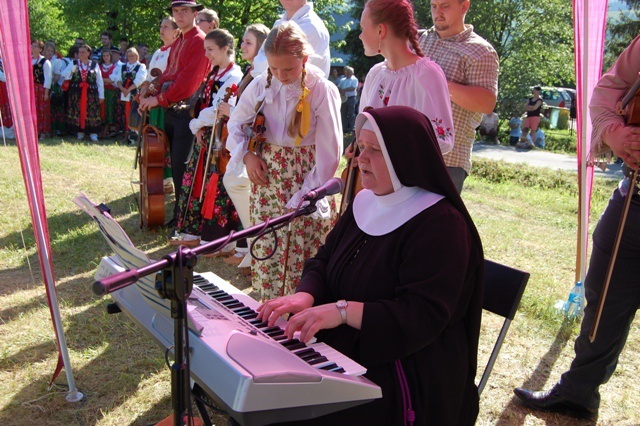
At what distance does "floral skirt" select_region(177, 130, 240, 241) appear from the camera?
581cm

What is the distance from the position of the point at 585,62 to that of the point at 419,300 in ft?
7.95

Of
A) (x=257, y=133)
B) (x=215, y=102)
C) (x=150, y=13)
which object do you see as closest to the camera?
(x=257, y=133)

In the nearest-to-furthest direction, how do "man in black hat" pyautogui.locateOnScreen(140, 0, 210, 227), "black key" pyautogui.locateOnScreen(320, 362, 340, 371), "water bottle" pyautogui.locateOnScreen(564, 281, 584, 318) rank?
"black key" pyautogui.locateOnScreen(320, 362, 340, 371) < "water bottle" pyautogui.locateOnScreen(564, 281, 584, 318) < "man in black hat" pyautogui.locateOnScreen(140, 0, 210, 227)

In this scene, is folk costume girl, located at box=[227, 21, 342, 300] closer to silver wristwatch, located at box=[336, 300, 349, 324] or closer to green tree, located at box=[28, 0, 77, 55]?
silver wristwatch, located at box=[336, 300, 349, 324]

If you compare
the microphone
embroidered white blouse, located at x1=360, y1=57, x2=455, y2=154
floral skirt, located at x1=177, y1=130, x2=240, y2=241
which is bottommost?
floral skirt, located at x1=177, y1=130, x2=240, y2=241

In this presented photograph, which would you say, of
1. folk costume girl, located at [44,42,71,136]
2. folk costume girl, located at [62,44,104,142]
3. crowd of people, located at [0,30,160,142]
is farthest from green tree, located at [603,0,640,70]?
folk costume girl, located at [44,42,71,136]

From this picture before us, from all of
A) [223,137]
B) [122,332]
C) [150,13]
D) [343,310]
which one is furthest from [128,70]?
[343,310]

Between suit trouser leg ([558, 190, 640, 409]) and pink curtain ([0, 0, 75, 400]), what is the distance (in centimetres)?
270

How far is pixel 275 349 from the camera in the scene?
1981 mm

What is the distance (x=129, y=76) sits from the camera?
1373 cm

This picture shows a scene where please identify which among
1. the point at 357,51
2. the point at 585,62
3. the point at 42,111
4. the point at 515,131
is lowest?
the point at 515,131

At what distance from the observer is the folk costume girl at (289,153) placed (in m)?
3.82

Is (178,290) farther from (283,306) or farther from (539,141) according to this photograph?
(539,141)

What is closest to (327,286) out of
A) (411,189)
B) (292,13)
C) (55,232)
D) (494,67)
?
(411,189)
